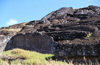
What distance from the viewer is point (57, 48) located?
13227 mm

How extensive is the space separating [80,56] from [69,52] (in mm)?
811

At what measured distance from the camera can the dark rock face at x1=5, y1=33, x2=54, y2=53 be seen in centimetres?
2278

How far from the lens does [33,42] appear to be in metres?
25.0

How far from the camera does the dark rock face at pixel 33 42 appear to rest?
22781 mm

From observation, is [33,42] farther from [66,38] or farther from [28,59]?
[28,59]

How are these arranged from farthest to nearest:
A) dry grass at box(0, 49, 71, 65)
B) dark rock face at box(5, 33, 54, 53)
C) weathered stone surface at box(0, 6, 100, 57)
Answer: dark rock face at box(5, 33, 54, 53)
weathered stone surface at box(0, 6, 100, 57)
dry grass at box(0, 49, 71, 65)

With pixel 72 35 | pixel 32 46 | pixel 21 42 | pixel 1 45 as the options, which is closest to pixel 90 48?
pixel 72 35

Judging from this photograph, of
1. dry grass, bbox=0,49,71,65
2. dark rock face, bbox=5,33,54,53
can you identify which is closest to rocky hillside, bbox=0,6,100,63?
dark rock face, bbox=5,33,54,53

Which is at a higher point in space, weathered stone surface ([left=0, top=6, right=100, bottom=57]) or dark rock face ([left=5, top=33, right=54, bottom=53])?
weathered stone surface ([left=0, top=6, right=100, bottom=57])

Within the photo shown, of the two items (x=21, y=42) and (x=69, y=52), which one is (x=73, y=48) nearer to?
(x=69, y=52)

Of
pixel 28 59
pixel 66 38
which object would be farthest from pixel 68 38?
pixel 28 59

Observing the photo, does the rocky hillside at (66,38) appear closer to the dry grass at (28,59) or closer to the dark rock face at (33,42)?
the dark rock face at (33,42)

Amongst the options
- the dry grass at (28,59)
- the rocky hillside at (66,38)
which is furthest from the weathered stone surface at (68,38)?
the dry grass at (28,59)

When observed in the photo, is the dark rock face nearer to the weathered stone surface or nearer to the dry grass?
the weathered stone surface
